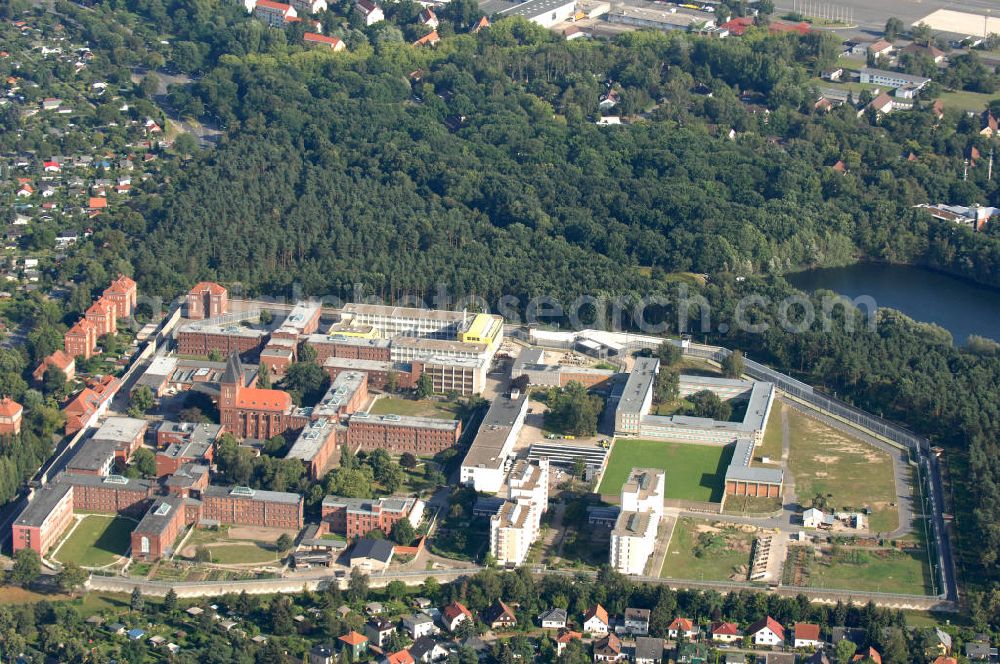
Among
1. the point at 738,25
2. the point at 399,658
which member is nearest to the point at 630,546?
the point at 399,658

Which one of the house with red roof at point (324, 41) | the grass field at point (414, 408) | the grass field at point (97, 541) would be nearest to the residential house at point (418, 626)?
the grass field at point (97, 541)

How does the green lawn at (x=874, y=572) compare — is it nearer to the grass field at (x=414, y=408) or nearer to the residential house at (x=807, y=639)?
the residential house at (x=807, y=639)

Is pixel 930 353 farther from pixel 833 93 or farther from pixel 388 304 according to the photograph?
pixel 833 93

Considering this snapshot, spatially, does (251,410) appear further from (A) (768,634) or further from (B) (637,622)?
(A) (768,634)

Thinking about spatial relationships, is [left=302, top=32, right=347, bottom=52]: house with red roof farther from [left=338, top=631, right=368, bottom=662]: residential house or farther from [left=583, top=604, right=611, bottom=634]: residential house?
[left=338, top=631, right=368, bottom=662]: residential house

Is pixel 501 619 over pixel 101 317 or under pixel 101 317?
under

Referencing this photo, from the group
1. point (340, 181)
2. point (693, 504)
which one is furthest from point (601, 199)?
point (693, 504)
